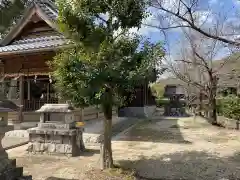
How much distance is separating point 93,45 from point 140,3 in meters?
1.76

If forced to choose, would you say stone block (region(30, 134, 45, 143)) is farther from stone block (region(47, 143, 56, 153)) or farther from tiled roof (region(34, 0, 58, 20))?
tiled roof (region(34, 0, 58, 20))

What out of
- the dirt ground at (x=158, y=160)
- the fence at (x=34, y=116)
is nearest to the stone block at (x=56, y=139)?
the dirt ground at (x=158, y=160)

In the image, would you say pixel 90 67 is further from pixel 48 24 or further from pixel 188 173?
pixel 48 24

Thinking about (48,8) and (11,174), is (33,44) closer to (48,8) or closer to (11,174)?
(48,8)

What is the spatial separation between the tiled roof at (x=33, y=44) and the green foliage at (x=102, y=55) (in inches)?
186

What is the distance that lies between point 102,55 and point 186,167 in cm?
408

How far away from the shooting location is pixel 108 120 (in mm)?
7742

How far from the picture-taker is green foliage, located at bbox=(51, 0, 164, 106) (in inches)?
270

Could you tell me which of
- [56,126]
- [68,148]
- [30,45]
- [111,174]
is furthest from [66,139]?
[30,45]

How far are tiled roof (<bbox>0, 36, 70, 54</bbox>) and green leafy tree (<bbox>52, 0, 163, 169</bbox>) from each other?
4729 millimetres

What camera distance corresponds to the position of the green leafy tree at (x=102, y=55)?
686 cm

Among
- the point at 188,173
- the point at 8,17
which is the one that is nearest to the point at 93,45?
the point at 188,173

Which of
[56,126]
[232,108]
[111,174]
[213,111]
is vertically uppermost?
[232,108]

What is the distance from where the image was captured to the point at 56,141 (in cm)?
961
